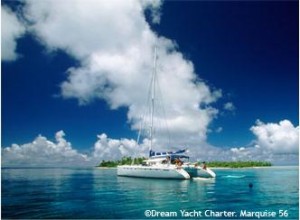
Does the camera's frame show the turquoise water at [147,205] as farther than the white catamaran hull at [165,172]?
No

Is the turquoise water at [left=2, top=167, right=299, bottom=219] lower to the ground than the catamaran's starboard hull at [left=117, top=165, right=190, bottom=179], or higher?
lower

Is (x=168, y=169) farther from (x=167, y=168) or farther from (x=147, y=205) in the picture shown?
(x=147, y=205)

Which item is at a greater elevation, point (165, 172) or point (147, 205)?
point (165, 172)

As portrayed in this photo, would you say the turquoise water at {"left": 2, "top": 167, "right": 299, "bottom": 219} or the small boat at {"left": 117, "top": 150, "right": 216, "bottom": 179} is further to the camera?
the small boat at {"left": 117, "top": 150, "right": 216, "bottom": 179}

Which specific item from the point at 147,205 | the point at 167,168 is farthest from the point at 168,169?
the point at 147,205

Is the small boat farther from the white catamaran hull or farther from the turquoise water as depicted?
the turquoise water

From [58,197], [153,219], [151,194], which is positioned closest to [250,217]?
[153,219]

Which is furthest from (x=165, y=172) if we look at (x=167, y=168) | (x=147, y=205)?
(x=147, y=205)

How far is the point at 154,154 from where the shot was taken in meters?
28.6

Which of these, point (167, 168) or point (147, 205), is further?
point (167, 168)

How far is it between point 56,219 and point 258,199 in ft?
29.2

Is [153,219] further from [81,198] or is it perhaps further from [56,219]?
[81,198]

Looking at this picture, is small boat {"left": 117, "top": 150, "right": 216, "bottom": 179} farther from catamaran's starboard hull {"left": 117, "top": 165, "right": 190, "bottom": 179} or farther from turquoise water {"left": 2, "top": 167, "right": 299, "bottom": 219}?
turquoise water {"left": 2, "top": 167, "right": 299, "bottom": 219}

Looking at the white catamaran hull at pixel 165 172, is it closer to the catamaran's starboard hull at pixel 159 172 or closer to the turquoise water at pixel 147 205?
the catamaran's starboard hull at pixel 159 172
